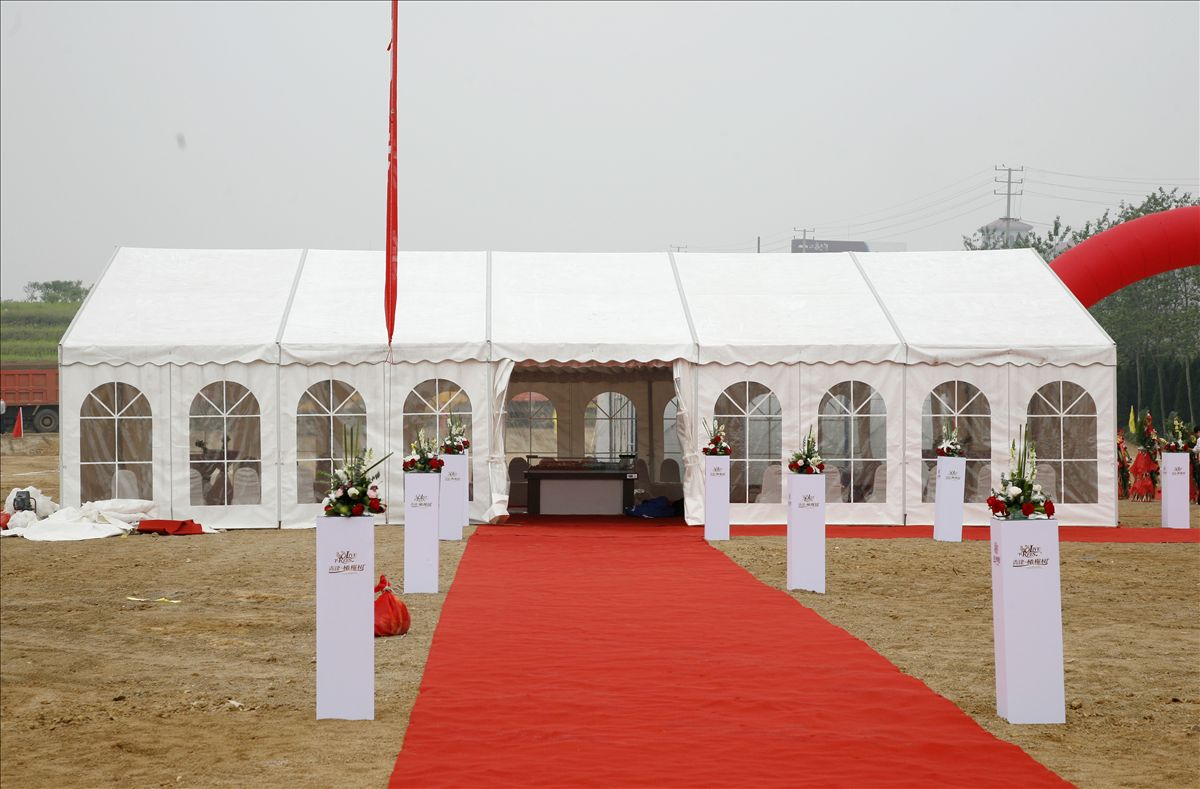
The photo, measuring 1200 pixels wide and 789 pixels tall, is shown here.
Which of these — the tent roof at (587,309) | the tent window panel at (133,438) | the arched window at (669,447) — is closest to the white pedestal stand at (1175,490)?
the tent roof at (587,309)

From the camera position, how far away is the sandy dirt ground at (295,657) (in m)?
5.28

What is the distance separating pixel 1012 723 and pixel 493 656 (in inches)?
120

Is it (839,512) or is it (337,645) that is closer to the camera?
(337,645)

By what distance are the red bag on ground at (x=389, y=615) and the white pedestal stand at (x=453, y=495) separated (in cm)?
586

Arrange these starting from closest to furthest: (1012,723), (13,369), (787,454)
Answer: (1012,723)
(787,454)
(13,369)

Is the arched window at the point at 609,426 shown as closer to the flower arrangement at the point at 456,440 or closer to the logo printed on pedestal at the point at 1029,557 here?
the flower arrangement at the point at 456,440

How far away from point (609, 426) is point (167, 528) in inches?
308

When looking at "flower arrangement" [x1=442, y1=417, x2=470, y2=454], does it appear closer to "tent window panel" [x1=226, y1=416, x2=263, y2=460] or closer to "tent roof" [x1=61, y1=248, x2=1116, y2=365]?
"tent roof" [x1=61, y1=248, x2=1116, y2=365]

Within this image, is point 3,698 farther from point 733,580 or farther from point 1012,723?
point 733,580

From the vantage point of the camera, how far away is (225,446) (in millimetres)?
15367

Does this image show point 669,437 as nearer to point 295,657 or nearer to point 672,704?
point 295,657

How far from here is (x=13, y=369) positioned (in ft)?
115

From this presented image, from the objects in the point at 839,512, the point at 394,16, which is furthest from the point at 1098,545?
the point at 394,16

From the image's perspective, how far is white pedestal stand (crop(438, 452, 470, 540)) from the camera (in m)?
14.2
